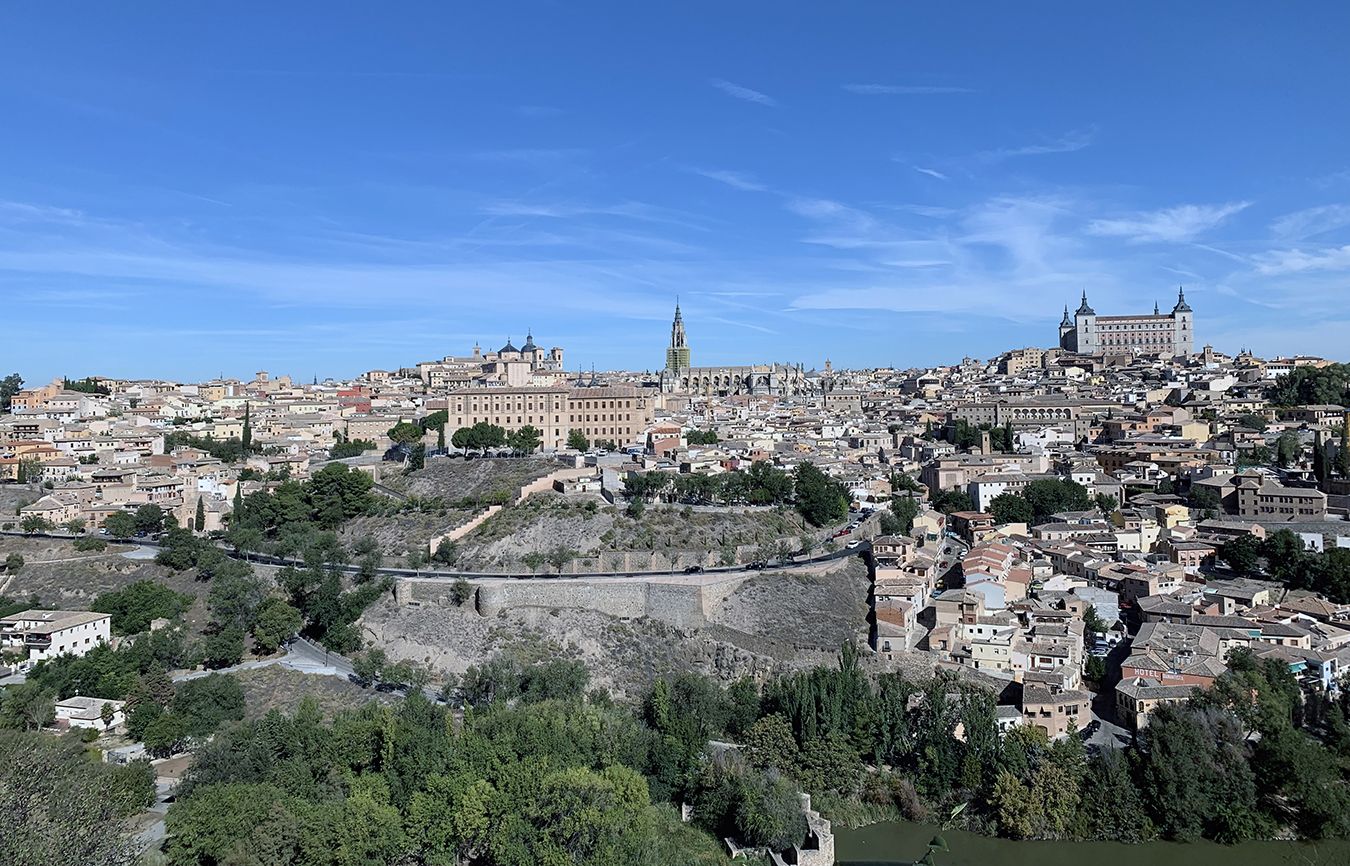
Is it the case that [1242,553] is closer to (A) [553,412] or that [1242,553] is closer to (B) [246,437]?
(A) [553,412]

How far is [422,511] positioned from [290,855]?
16.6 metres

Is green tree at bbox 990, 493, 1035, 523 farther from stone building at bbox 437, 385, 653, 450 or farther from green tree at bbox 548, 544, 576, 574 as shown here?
stone building at bbox 437, 385, 653, 450

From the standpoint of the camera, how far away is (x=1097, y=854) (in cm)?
1449

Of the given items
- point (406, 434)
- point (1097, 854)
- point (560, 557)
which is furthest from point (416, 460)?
point (1097, 854)

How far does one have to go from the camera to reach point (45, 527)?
28.4 m

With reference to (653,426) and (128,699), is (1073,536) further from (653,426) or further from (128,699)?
(128,699)

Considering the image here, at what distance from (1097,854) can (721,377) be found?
5897cm

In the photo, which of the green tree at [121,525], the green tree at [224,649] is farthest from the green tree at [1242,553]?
the green tree at [121,525]

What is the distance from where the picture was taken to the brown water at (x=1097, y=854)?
14273mm

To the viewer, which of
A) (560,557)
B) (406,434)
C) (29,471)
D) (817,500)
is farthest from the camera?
(406,434)

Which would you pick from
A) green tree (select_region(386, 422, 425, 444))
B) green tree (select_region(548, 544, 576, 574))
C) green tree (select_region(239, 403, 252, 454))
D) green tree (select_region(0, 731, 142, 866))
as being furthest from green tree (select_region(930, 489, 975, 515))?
green tree (select_region(239, 403, 252, 454))

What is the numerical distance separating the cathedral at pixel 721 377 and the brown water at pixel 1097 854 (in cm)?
5131

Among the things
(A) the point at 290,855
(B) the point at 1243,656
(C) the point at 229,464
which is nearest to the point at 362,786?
Answer: (A) the point at 290,855

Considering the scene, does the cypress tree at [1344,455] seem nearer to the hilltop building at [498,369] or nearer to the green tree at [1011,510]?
the green tree at [1011,510]
